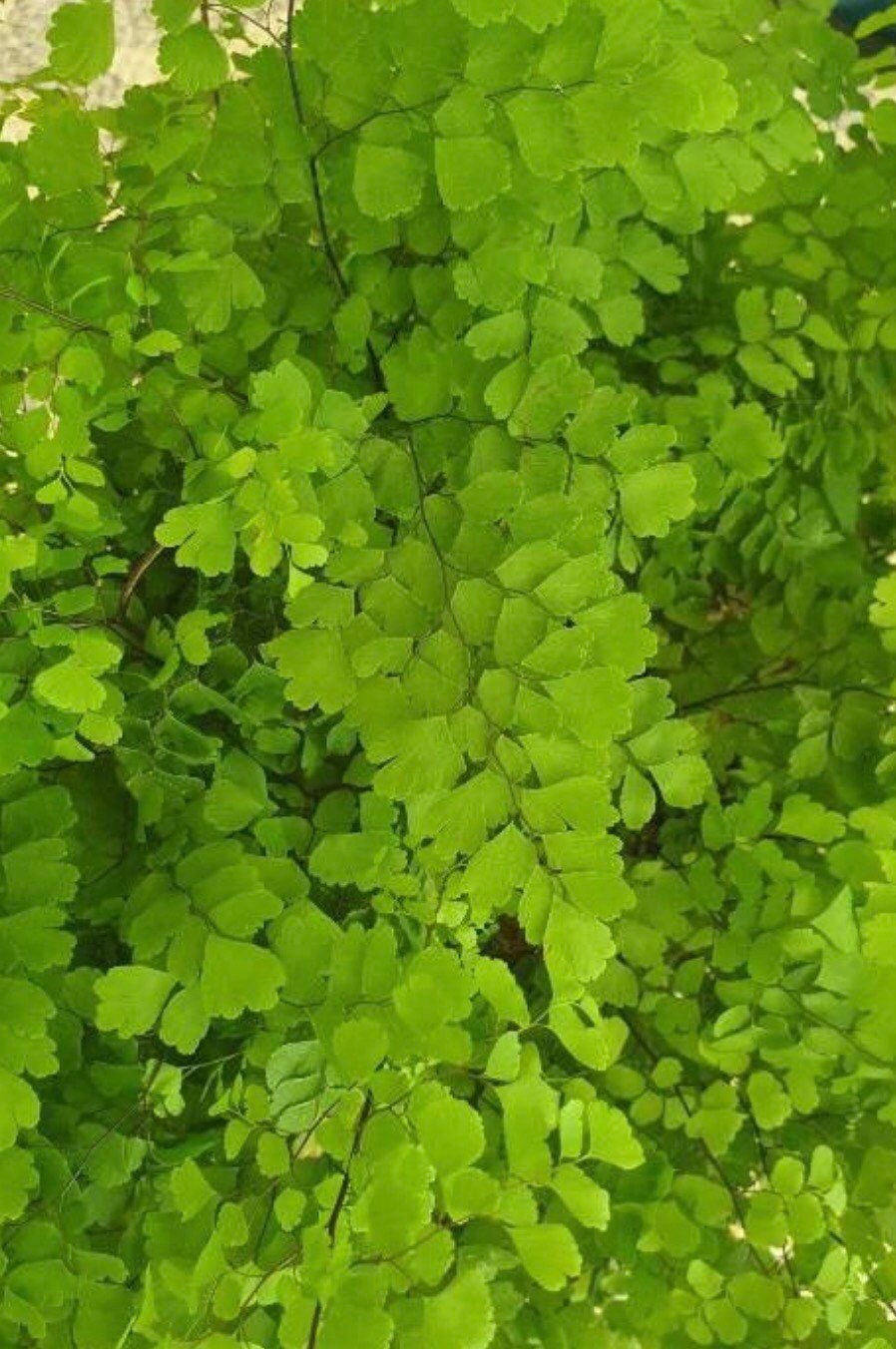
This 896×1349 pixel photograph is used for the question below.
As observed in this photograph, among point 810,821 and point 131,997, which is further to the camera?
point 810,821

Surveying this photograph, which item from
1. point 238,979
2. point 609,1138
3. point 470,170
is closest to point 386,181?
point 470,170

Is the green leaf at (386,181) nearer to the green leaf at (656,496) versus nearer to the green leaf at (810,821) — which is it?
the green leaf at (656,496)

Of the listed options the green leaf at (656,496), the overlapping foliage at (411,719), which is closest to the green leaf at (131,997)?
the overlapping foliage at (411,719)

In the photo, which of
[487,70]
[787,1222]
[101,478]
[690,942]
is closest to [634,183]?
[487,70]

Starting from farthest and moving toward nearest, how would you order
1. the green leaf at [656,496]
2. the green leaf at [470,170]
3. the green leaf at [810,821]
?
the green leaf at [810,821] < the green leaf at [656,496] < the green leaf at [470,170]

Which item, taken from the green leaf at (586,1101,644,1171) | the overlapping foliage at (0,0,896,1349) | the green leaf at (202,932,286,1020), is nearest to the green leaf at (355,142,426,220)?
the overlapping foliage at (0,0,896,1349)

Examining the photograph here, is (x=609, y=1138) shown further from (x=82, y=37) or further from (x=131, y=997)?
(x=82, y=37)

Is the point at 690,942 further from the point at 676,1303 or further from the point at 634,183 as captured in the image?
the point at 634,183

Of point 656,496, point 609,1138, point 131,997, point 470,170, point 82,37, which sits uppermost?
point 82,37
